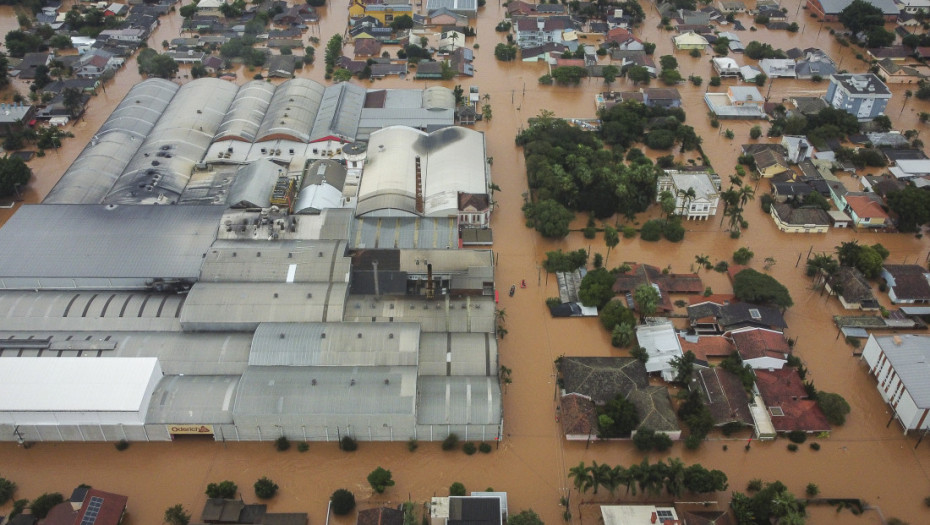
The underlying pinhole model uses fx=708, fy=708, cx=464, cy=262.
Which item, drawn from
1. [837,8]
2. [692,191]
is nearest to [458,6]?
[837,8]

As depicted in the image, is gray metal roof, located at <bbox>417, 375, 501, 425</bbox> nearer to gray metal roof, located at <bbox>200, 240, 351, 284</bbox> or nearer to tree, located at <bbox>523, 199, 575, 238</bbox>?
gray metal roof, located at <bbox>200, 240, 351, 284</bbox>

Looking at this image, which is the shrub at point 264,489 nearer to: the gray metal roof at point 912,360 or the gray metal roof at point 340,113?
the gray metal roof at point 340,113

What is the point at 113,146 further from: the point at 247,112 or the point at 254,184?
the point at 254,184

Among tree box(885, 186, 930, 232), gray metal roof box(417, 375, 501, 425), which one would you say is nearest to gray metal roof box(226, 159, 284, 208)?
gray metal roof box(417, 375, 501, 425)

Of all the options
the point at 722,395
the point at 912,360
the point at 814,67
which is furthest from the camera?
the point at 814,67

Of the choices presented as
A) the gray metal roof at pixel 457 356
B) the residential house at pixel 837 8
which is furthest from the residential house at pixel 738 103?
the gray metal roof at pixel 457 356
